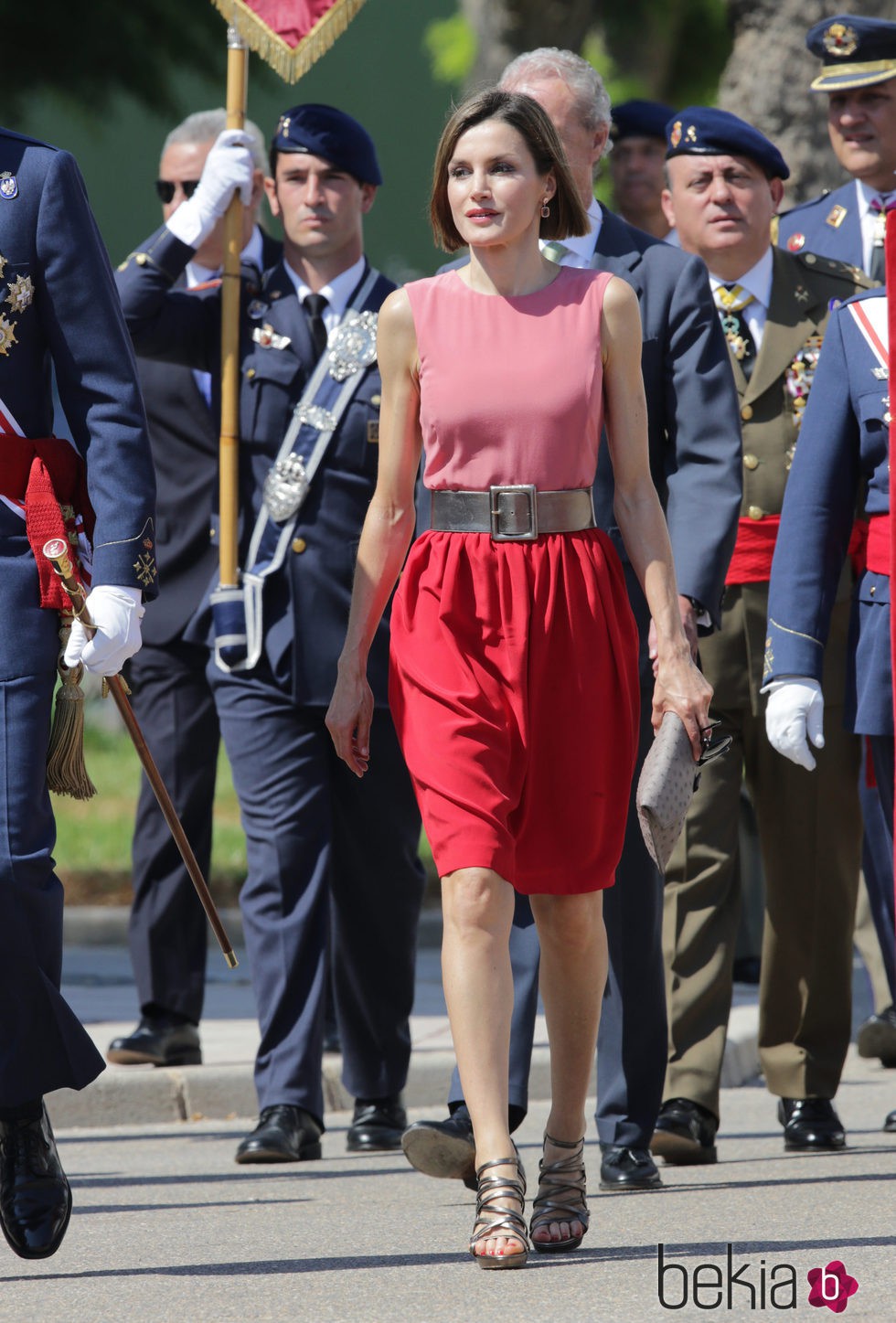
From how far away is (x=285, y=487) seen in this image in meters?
6.61

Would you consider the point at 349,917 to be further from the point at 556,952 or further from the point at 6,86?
the point at 6,86

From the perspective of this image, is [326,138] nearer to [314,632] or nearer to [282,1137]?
[314,632]

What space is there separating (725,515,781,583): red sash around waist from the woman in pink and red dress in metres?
1.51

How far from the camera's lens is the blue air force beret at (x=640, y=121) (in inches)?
332

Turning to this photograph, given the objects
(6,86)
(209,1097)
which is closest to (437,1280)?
(209,1097)

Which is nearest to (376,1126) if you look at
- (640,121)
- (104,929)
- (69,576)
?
(69,576)

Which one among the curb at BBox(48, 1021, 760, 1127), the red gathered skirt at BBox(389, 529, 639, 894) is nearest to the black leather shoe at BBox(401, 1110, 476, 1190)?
the red gathered skirt at BBox(389, 529, 639, 894)

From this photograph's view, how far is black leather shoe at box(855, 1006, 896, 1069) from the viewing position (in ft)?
26.4

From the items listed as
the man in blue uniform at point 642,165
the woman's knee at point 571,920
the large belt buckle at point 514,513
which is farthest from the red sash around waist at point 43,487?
the man in blue uniform at point 642,165

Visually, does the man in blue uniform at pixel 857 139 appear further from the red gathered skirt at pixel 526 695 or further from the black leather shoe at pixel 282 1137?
the red gathered skirt at pixel 526 695

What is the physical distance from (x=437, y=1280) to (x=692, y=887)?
2.07 metres

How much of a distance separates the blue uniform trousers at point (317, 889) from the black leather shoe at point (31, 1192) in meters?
1.84

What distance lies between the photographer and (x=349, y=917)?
668cm

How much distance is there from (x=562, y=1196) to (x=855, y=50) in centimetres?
396
